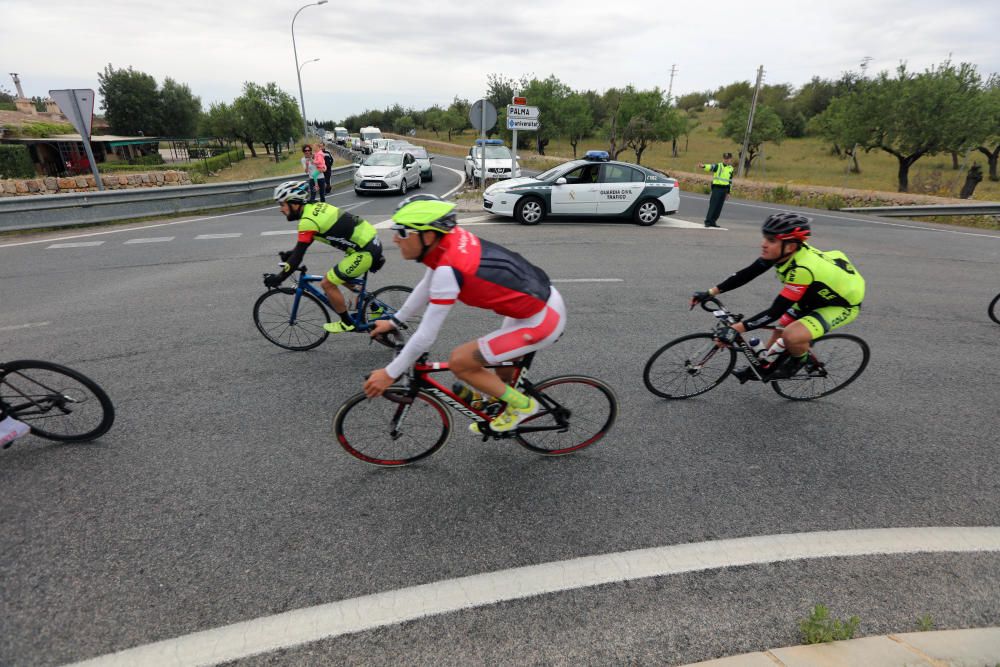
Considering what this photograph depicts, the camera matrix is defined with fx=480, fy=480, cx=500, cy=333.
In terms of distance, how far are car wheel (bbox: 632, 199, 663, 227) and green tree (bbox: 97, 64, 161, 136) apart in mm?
69719

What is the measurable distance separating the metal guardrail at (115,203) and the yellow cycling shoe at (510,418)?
13912 mm

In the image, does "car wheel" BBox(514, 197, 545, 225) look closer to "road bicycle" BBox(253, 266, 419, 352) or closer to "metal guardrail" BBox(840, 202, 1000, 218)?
"road bicycle" BBox(253, 266, 419, 352)

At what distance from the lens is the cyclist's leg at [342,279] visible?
5027 millimetres

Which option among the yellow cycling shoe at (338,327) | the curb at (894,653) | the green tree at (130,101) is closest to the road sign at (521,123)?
the yellow cycling shoe at (338,327)

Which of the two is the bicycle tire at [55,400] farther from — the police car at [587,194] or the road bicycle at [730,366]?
the police car at [587,194]

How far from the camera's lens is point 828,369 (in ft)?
14.6

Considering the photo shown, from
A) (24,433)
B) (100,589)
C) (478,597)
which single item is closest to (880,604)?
(478,597)

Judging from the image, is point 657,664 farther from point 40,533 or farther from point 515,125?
point 515,125

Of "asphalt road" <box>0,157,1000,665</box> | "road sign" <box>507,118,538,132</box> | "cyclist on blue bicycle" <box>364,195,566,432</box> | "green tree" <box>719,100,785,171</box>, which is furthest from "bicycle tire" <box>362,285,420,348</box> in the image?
"green tree" <box>719,100,785,171</box>

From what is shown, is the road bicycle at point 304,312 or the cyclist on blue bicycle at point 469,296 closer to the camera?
the cyclist on blue bicycle at point 469,296

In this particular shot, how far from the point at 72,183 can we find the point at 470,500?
20.9 m

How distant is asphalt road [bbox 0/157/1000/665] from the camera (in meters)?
2.34

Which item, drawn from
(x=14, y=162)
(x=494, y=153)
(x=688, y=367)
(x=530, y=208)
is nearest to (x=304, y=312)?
(x=688, y=367)

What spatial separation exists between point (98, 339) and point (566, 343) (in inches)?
209
